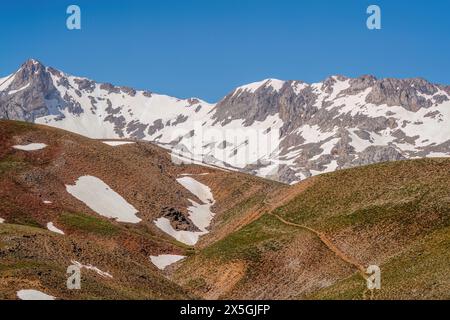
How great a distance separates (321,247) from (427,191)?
48.8 ft

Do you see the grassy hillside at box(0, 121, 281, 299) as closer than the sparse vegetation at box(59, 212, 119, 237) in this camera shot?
Yes

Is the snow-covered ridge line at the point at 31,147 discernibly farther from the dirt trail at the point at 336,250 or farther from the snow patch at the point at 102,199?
the dirt trail at the point at 336,250

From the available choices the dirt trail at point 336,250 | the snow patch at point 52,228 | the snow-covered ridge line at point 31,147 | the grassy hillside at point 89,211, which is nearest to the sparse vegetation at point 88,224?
the grassy hillside at point 89,211

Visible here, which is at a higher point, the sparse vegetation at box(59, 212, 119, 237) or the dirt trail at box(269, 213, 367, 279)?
the dirt trail at box(269, 213, 367, 279)

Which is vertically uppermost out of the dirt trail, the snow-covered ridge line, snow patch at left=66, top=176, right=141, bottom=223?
the snow-covered ridge line

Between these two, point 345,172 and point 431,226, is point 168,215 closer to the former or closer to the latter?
point 345,172

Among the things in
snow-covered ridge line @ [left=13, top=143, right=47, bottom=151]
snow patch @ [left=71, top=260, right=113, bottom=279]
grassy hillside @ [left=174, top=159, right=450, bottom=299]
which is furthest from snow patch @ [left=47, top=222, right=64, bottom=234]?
snow-covered ridge line @ [left=13, top=143, right=47, bottom=151]

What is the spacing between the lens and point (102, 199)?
4400 inches

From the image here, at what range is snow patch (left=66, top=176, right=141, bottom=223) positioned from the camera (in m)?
108

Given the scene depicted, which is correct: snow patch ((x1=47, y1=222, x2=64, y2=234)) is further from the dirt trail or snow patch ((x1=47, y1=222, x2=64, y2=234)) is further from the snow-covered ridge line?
the snow-covered ridge line

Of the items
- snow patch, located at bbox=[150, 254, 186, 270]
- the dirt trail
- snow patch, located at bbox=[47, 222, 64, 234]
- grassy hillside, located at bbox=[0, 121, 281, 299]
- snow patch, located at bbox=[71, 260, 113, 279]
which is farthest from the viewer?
snow patch, located at bbox=[47, 222, 64, 234]

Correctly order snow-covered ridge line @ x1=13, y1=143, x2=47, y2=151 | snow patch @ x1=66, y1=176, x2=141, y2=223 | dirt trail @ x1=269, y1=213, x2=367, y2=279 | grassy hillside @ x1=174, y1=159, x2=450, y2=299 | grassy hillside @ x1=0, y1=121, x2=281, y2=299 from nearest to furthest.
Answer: grassy hillside @ x1=0, y1=121, x2=281, y2=299, grassy hillside @ x1=174, y1=159, x2=450, y2=299, dirt trail @ x1=269, y1=213, x2=367, y2=279, snow patch @ x1=66, y1=176, x2=141, y2=223, snow-covered ridge line @ x1=13, y1=143, x2=47, y2=151

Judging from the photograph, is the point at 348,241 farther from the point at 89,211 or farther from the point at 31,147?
the point at 31,147
